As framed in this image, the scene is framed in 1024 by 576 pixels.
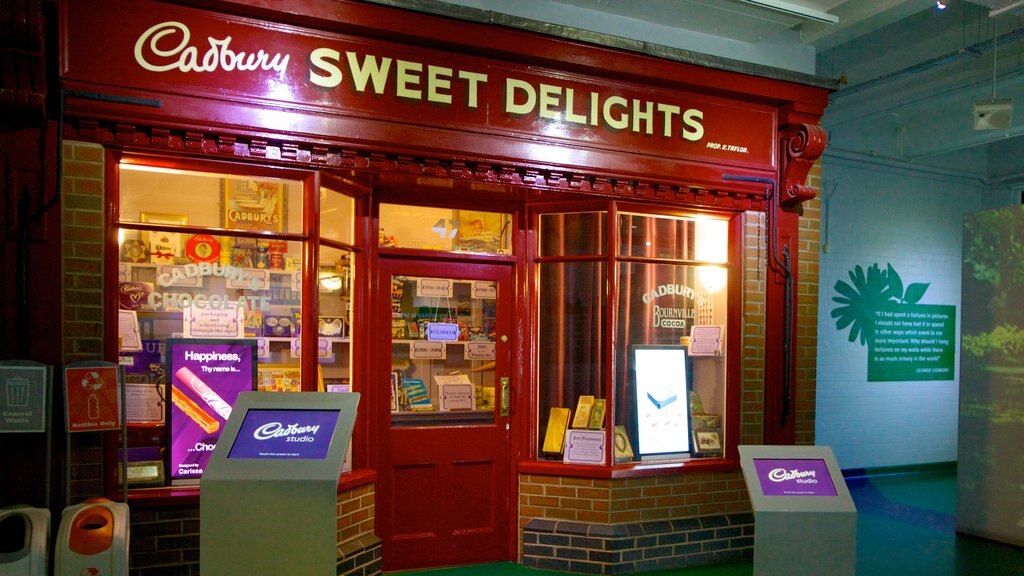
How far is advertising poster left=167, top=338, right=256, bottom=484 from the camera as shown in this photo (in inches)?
189

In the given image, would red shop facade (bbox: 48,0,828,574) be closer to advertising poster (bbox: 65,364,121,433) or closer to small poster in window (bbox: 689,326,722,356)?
small poster in window (bbox: 689,326,722,356)

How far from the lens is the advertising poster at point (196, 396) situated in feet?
15.8

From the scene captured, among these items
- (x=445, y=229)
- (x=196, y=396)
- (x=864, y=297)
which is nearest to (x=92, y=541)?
(x=196, y=396)

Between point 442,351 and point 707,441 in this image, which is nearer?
point 442,351

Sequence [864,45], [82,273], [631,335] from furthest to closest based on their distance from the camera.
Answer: [864,45] → [631,335] → [82,273]

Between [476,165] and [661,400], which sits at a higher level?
[476,165]

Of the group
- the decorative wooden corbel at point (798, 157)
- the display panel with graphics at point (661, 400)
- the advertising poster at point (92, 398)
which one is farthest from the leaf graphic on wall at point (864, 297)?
the advertising poster at point (92, 398)

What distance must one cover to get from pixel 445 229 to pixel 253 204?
159cm

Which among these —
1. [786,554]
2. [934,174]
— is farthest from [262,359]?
[934,174]

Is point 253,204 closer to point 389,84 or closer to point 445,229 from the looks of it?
point 389,84

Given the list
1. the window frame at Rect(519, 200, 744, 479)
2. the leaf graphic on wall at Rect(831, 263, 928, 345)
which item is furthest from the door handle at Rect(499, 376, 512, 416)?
the leaf graphic on wall at Rect(831, 263, 928, 345)

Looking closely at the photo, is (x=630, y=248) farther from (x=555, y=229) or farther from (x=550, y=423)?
(x=550, y=423)

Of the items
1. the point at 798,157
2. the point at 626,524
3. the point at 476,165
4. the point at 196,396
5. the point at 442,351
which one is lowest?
the point at 626,524

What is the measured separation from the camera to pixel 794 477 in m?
4.03
